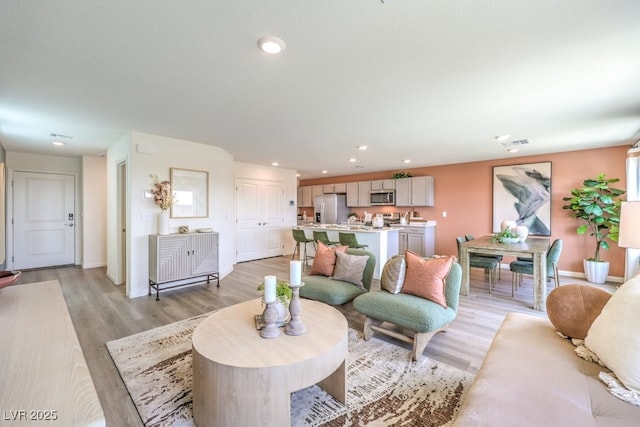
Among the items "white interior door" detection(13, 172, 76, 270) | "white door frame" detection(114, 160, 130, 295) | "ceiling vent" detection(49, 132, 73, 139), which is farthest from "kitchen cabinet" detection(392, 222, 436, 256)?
"white interior door" detection(13, 172, 76, 270)

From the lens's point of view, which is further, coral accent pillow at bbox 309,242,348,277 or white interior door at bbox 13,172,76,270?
white interior door at bbox 13,172,76,270

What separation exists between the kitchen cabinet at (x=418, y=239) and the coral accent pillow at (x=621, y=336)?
489 cm

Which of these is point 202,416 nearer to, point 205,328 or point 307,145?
point 205,328

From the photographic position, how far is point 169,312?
3408 millimetres

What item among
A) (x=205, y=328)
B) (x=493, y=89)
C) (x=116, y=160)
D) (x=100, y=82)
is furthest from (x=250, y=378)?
(x=116, y=160)

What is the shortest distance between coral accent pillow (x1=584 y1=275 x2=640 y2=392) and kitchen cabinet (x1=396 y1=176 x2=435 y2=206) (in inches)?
208

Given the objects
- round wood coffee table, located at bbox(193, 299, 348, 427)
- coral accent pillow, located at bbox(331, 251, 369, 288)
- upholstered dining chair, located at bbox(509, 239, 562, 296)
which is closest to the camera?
round wood coffee table, located at bbox(193, 299, 348, 427)

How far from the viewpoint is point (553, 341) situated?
5.44 ft

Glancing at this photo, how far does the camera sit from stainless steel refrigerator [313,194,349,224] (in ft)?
27.1

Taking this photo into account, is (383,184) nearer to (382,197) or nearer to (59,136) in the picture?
(382,197)

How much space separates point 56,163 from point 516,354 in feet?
26.3

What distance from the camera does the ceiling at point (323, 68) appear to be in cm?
156

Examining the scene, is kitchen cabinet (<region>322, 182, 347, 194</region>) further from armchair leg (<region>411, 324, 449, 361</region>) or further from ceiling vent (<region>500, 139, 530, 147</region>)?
armchair leg (<region>411, 324, 449, 361</region>)

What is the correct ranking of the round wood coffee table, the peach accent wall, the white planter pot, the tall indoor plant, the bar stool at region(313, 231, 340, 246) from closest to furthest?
the round wood coffee table, the tall indoor plant, the white planter pot, the peach accent wall, the bar stool at region(313, 231, 340, 246)
